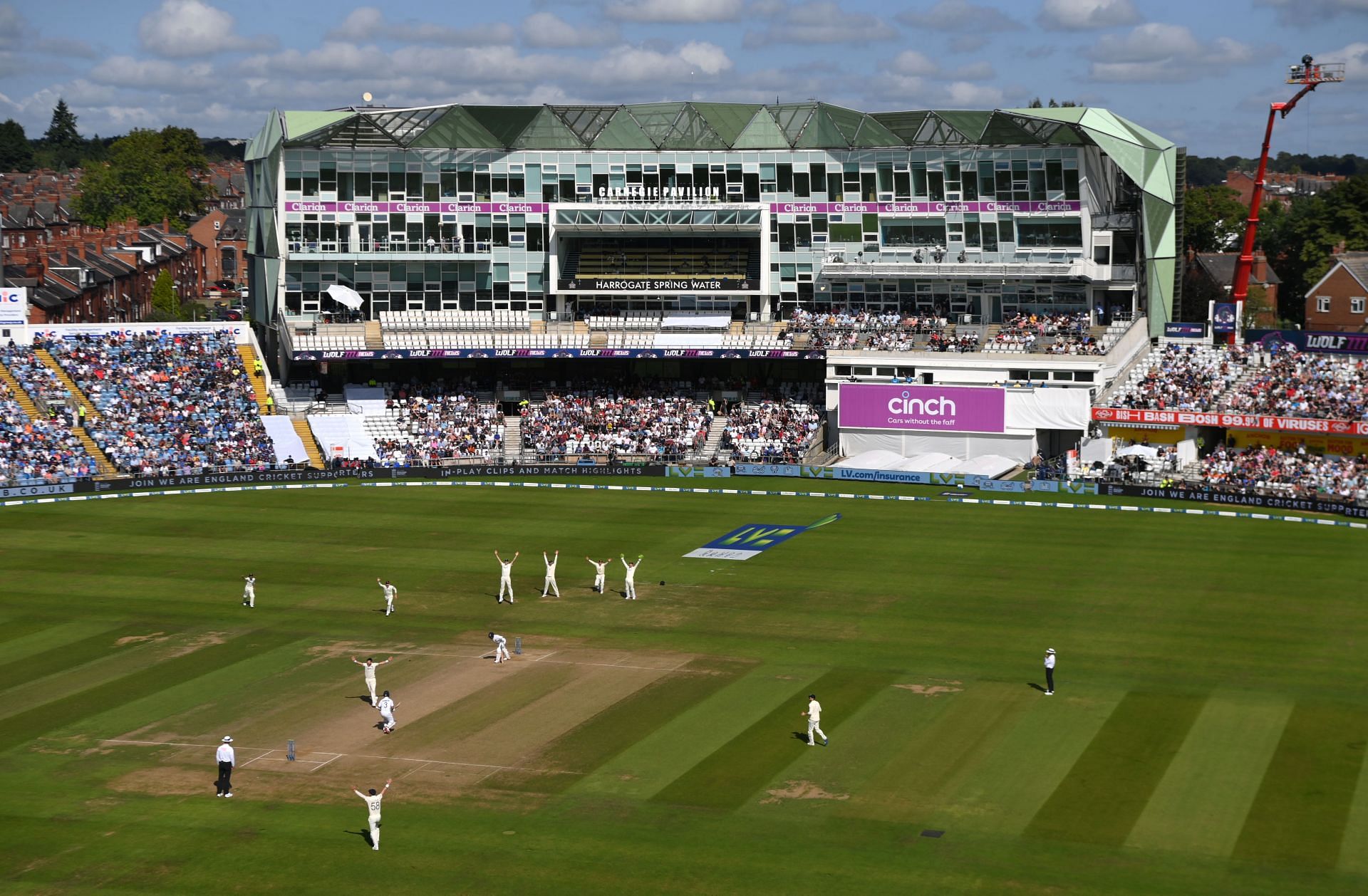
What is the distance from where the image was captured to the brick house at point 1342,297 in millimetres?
97062

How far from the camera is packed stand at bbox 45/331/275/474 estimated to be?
240 feet

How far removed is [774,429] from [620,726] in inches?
1805

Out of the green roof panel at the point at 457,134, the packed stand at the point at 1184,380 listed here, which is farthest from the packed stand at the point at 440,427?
the packed stand at the point at 1184,380

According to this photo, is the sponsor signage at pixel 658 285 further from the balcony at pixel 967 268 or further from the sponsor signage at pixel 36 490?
the sponsor signage at pixel 36 490

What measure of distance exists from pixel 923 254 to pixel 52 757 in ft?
203

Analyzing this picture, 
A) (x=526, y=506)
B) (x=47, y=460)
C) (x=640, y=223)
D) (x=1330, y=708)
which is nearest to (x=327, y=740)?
(x=1330, y=708)

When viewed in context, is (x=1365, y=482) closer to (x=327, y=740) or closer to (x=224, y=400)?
(x=327, y=740)

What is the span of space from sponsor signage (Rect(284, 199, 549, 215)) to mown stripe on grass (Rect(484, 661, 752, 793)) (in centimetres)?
5239

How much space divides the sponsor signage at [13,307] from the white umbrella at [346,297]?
1575 centimetres

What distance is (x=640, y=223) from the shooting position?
8612 cm

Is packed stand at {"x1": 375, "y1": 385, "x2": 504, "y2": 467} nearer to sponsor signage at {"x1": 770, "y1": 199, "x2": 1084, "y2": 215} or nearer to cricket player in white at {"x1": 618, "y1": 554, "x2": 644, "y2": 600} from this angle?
sponsor signage at {"x1": 770, "y1": 199, "x2": 1084, "y2": 215}

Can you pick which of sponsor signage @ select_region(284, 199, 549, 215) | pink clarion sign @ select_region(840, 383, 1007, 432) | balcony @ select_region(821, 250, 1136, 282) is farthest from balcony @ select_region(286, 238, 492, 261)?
pink clarion sign @ select_region(840, 383, 1007, 432)

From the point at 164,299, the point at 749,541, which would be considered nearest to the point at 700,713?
the point at 749,541

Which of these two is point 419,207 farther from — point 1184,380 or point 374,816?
point 374,816
